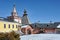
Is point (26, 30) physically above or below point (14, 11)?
below

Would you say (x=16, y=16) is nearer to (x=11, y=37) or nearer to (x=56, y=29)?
(x=56, y=29)

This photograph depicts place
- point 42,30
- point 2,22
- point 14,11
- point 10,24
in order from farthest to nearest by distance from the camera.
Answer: point 14,11
point 42,30
point 10,24
point 2,22

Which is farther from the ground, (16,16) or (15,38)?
(16,16)

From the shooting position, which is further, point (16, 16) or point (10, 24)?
point (16, 16)

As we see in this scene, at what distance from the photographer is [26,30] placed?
4388cm

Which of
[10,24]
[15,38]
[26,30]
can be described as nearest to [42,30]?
[26,30]

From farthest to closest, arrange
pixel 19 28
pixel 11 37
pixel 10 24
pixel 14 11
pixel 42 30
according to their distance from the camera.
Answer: pixel 14 11 → pixel 42 30 → pixel 19 28 → pixel 10 24 → pixel 11 37

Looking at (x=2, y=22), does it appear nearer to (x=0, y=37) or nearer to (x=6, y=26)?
(x=6, y=26)

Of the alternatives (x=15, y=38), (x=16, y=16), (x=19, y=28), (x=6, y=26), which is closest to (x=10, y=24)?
(x=6, y=26)

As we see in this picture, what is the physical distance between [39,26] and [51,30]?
4205 millimetres

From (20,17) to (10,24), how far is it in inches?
770

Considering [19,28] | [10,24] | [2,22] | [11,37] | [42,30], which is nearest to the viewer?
[11,37]

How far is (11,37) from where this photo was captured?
16.9m

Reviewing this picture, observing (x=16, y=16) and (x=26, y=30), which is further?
(x=16, y=16)
